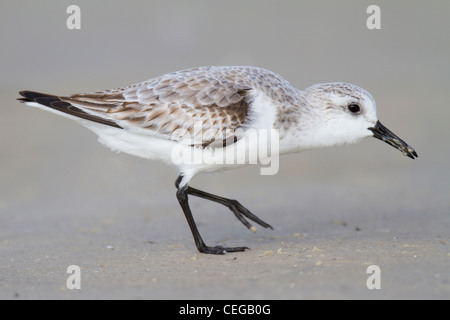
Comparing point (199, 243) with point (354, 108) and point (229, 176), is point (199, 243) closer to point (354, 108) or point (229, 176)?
point (354, 108)

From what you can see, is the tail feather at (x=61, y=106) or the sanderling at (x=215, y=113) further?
the tail feather at (x=61, y=106)

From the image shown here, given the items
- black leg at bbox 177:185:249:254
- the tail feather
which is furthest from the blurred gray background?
the tail feather

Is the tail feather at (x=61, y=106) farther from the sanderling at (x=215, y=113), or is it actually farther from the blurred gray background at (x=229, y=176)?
the blurred gray background at (x=229, y=176)

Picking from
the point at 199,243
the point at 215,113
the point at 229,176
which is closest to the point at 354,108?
the point at 215,113

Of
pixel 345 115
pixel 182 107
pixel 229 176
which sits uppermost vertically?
pixel 182 107

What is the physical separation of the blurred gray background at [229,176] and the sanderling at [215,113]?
1138 mm

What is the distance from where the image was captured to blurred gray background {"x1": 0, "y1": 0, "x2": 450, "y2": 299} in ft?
20.4

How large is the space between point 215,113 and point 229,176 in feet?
16.3

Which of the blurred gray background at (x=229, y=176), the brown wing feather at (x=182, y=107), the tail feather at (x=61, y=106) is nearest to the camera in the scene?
the blurred gray background at (x=229, y=176)

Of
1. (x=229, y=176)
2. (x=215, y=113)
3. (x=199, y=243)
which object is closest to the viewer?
(x=215, y=113)

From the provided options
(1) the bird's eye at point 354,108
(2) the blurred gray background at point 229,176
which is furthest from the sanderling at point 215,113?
(2) the blurred gray background at point 229,176

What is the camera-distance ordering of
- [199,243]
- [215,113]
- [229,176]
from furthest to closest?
[229,176], [199,243], [215,113]

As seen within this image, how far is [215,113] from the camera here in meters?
7.14

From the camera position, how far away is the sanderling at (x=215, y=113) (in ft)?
23.4
